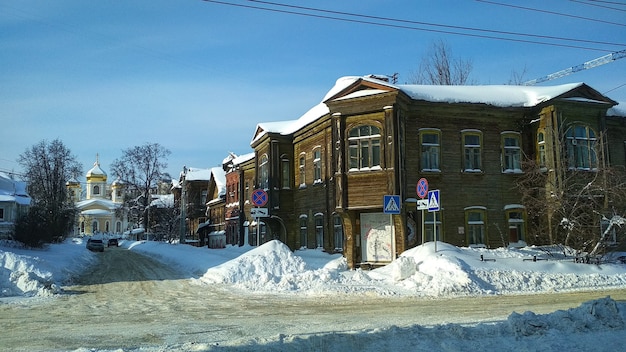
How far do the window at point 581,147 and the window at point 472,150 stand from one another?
393 centimetres

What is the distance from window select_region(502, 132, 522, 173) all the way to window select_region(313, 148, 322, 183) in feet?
29.3

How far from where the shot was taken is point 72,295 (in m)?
16.7

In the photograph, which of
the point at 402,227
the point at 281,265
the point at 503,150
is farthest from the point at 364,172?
the point at 503,150

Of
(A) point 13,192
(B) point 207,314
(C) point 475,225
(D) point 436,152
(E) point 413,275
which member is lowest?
(B) point 207,314

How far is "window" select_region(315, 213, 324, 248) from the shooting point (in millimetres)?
27734

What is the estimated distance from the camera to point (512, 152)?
25.8m

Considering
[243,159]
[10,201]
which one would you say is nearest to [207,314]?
[243,159]

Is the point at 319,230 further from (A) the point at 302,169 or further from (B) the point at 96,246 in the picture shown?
(B) the point at 96,246

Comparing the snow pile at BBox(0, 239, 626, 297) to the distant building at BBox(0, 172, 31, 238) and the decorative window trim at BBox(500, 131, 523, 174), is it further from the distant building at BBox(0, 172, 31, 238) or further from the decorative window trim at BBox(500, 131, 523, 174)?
the distant building at BBox(0, 172, 31, 238)

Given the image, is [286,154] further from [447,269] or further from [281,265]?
[447,269]

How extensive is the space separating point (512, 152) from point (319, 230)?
405 inches

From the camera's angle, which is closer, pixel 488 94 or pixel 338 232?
pixel 488 94

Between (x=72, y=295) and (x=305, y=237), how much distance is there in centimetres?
1502

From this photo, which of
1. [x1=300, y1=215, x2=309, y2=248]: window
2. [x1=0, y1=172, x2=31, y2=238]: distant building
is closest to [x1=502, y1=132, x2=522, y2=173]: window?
[x1=300, y1=215, x2=309, y2=248]: window
